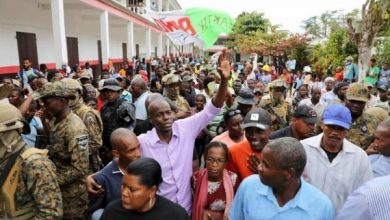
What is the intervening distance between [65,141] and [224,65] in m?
1.44

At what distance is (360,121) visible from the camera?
360 centimetres

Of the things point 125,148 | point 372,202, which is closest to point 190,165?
point 125,148

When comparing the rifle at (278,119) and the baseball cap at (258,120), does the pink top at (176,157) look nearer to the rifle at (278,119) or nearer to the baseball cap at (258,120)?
the baseball cap at (258,120)

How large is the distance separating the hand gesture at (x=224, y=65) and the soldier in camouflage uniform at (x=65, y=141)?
1251 mm

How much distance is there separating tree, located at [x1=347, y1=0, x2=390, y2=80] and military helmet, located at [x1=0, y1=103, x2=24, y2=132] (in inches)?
432

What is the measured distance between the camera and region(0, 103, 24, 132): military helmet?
6.68 feet

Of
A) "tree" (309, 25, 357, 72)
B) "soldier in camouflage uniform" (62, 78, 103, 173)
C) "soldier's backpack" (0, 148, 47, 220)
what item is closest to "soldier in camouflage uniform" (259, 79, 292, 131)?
"soldier in camouflage uniform" (62, 78, 103, 173)

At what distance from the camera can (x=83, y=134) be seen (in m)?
2.81

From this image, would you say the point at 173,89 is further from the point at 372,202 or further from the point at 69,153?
the point at 372,202

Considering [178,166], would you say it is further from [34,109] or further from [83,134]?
[34,109]

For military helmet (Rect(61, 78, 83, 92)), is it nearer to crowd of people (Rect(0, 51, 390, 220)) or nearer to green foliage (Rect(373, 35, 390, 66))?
crowd of people (Rect(0, 51, 390, 220))

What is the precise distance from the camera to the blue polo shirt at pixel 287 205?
1886 millimetres

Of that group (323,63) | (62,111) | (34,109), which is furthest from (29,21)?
(323,63)

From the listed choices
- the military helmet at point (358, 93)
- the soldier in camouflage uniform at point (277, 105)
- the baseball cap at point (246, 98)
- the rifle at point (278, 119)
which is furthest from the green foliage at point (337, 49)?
the military helmet at point (358, 93)
